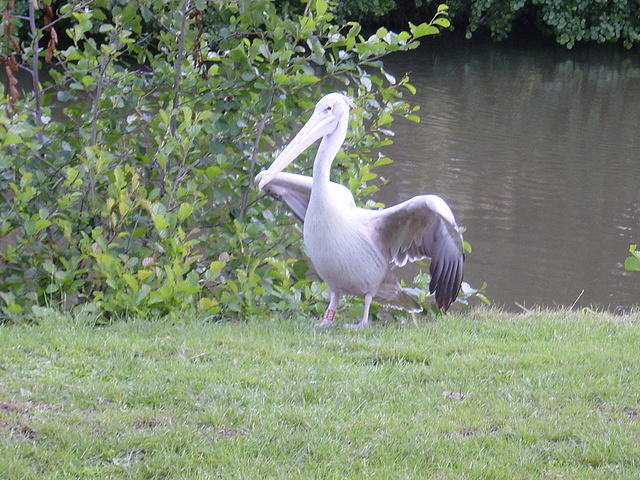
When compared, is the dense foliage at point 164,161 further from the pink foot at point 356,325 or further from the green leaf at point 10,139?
the pink foot at point 356,325

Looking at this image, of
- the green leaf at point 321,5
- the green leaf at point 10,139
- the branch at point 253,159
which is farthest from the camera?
the branch at point 253,159

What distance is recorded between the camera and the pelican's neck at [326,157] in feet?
19.0

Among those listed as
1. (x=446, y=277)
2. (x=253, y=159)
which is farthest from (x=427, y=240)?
(x=253, y=159)

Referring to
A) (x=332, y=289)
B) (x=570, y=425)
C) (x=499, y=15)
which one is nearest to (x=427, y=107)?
(x=499, y=15)

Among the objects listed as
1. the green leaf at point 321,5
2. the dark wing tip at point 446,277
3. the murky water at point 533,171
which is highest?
the green leaf at point 321,5

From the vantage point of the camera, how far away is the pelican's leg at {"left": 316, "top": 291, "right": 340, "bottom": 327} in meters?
5.97

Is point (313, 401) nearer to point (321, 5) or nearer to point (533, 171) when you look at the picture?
point (321, 5)

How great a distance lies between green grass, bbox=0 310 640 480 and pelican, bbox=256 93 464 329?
37 centimetres

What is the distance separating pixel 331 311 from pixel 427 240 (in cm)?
72

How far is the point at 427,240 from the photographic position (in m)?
6.04

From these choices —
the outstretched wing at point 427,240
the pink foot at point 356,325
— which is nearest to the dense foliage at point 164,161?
the pink foot at point 356,325

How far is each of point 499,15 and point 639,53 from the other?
13.4 ft

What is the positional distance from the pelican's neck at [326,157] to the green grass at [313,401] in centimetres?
84

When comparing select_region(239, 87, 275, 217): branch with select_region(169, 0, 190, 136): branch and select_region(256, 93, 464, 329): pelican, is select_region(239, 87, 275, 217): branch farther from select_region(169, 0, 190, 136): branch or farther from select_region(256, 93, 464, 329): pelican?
select_region(256, 93, 464, 329): pelican
